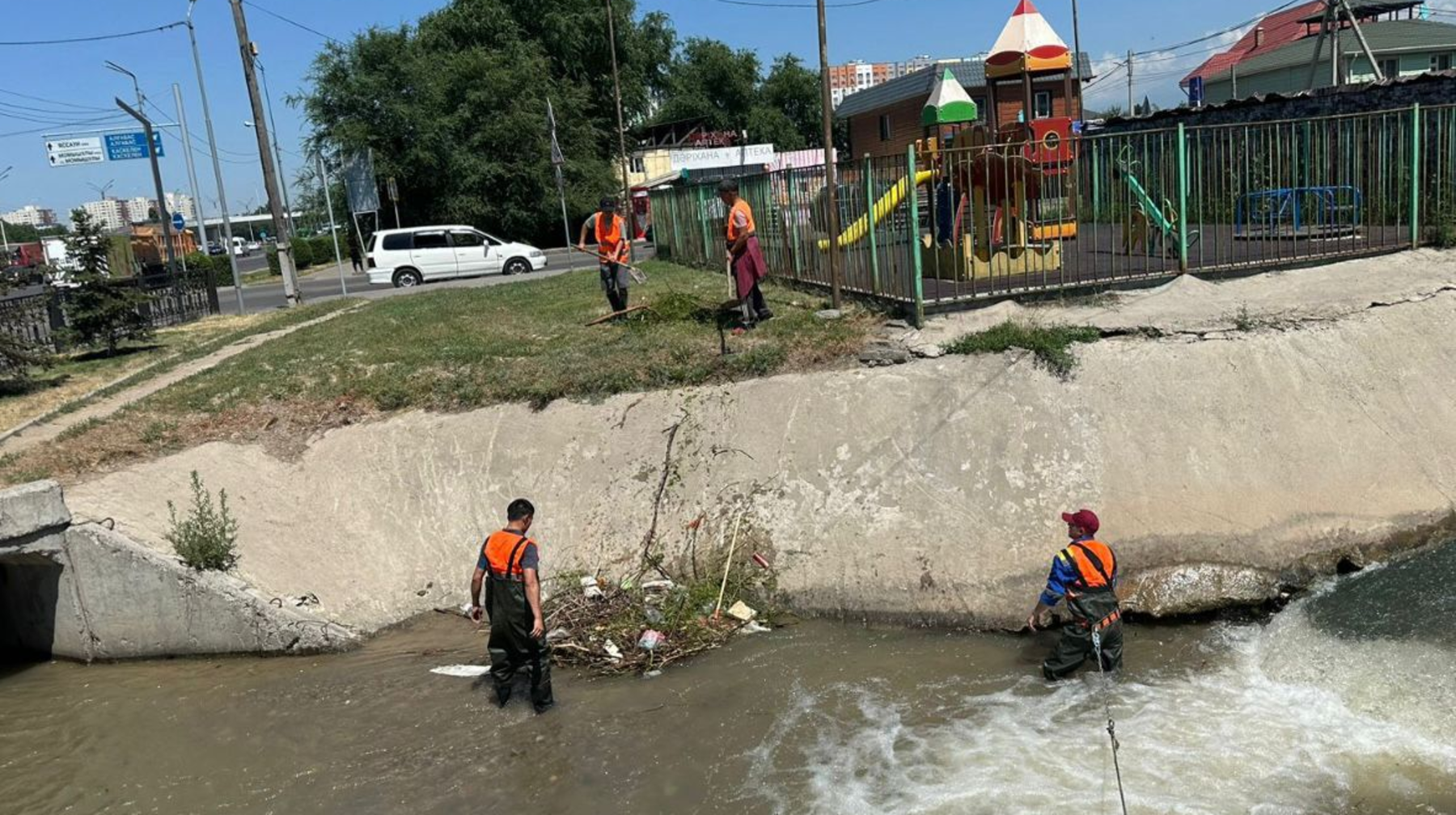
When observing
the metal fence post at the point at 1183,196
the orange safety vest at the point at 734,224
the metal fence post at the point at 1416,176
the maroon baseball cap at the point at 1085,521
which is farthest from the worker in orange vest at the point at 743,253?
the metal fence post at the point at 1416,176

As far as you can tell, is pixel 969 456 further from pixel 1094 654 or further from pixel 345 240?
pixel 345 240

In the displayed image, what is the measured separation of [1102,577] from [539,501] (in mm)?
4550

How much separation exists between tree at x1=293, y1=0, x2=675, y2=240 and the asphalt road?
347 cm

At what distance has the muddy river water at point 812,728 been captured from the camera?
16.8ft

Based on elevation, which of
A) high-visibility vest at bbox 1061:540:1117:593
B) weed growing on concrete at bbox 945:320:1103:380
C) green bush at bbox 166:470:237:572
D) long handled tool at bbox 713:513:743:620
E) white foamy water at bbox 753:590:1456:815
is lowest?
white foamy water at bbox 753:590:1456:815

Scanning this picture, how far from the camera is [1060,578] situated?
606 centimetres

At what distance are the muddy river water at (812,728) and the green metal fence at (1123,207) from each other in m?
4.24

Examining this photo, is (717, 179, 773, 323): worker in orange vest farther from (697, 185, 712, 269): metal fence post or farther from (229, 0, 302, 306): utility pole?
(229, 0, 302, 306): utility pole

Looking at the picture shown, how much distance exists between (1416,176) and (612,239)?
29.5 ft

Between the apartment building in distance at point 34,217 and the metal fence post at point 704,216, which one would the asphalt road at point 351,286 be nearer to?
the metal fence post at point 704,216

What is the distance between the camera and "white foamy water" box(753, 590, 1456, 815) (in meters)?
4.94

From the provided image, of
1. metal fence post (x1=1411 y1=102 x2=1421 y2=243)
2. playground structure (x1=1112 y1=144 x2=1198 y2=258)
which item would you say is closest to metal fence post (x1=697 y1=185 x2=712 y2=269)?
playground structure (x1=1112 y1=144 x2=1198 y2=258)

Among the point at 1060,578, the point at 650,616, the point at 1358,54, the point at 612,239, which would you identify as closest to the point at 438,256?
the point at 612,239

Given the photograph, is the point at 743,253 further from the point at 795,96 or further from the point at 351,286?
the point at 795,96
